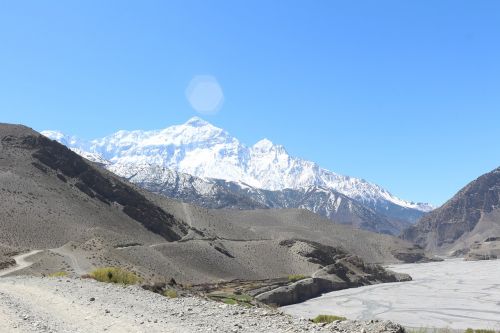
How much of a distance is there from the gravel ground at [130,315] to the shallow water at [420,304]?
5007 centimetres

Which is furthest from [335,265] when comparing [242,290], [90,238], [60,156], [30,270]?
[30,270]

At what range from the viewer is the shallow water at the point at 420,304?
77.4 meters

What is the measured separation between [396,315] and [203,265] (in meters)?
43.2

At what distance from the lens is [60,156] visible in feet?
497

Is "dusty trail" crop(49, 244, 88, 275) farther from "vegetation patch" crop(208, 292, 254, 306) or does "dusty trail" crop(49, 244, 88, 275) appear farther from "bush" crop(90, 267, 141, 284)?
"bush" crop(90, 267, 141, 284)

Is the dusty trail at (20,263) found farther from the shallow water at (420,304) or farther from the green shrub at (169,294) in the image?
the shallow water at (420,304)

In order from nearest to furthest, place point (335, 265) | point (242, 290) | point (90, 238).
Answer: point (242, 290) → point (90, 238) → point (335, 265)

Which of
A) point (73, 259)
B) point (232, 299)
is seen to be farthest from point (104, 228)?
point (232, 299)

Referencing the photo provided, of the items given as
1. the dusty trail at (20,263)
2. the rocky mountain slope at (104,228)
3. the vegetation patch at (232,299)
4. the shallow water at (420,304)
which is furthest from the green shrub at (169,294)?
the shallow water at (420,304)

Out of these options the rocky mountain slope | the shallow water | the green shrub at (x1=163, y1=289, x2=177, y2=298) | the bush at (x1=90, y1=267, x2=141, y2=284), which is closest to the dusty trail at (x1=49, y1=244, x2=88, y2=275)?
the rocky mountain slope

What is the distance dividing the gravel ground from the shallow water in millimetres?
50074

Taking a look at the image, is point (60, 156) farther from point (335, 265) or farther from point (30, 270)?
point (30, 270)

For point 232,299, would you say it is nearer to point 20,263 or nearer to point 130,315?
point 20,263

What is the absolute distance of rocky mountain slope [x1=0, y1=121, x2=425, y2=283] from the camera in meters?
86.9
